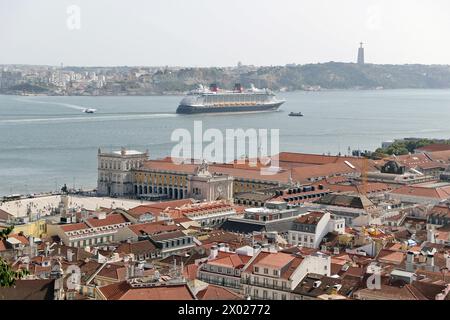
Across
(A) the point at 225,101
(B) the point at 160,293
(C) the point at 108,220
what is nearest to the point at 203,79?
(A) the point at 225,101

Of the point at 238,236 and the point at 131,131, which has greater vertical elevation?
the point at 238,236

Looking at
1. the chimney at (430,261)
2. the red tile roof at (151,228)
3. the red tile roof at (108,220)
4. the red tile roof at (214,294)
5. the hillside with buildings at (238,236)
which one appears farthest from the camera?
the red tile roof at (108,220)

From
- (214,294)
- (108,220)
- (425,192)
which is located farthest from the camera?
(425,192)

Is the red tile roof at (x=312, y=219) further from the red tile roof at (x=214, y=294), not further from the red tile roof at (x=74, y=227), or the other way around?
the red tile roof at (x=214, y=294)

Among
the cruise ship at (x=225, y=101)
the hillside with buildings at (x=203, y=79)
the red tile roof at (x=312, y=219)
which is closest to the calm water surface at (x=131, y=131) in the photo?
the cruise ship at (x=225, y=101)

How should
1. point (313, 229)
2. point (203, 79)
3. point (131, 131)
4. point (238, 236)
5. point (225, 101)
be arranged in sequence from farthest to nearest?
point (203, 79) < point (225, 101) < point (131, 131) < point (313, 229) < point (238, 236)

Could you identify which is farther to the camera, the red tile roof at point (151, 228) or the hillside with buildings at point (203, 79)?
the hillside with buildings at point (203, 79)

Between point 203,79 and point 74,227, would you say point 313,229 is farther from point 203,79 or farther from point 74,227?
point 203,79

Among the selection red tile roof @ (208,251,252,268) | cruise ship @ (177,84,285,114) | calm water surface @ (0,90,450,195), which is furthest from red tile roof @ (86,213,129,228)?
cruise ship @ (177,84,285,114)
